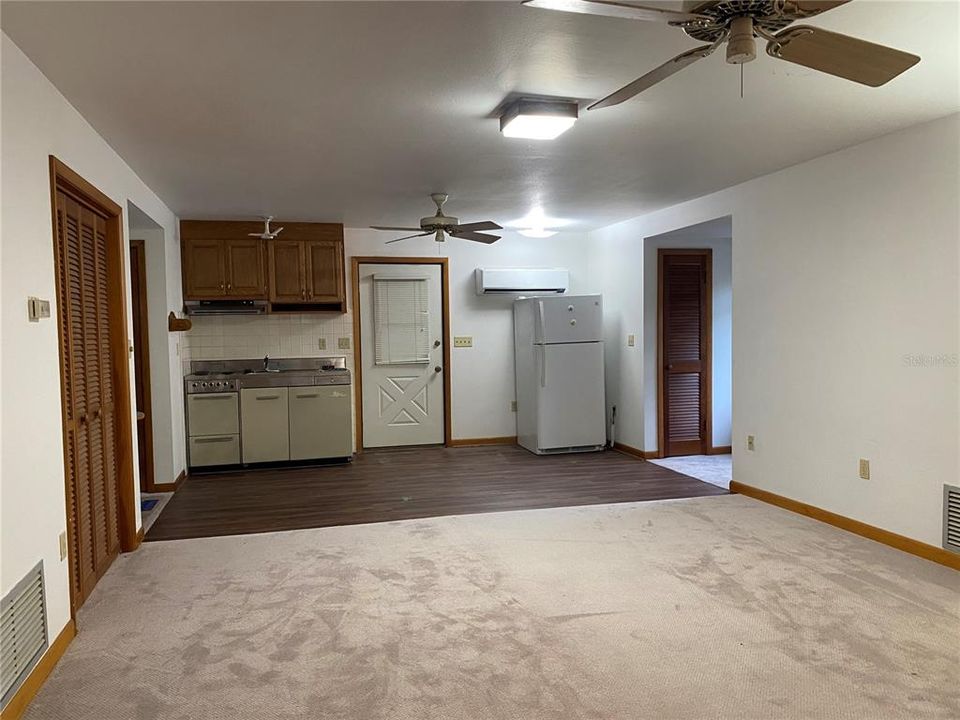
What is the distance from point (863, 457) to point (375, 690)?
10.5 ft

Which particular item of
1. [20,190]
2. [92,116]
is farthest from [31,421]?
[92,116]

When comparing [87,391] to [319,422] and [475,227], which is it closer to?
[475,227]

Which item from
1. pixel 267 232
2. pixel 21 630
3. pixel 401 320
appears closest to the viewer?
pixel 21 630

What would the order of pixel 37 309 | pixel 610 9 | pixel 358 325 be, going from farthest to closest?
pixel 358 325, pixel 37 309, pixel 610 9

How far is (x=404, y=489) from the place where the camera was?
18.0 feet

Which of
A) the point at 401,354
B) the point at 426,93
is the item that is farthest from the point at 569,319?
the point at 426,93

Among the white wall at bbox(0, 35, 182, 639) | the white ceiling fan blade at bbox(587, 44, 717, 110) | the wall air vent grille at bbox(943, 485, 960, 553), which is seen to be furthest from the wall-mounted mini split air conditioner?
the white ceiling fan blade at bbox(587, 44, 717, 110)

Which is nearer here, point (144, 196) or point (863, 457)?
point (863, 457)

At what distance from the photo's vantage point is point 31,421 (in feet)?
8.16

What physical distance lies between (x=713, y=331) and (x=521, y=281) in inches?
80.8

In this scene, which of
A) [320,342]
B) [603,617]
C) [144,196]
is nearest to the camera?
[603,617]

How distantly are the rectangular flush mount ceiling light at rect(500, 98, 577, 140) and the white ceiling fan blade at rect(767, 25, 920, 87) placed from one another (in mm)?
1284

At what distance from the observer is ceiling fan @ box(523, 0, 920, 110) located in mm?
1729

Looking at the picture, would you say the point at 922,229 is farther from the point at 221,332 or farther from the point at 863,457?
the point at 221,332
